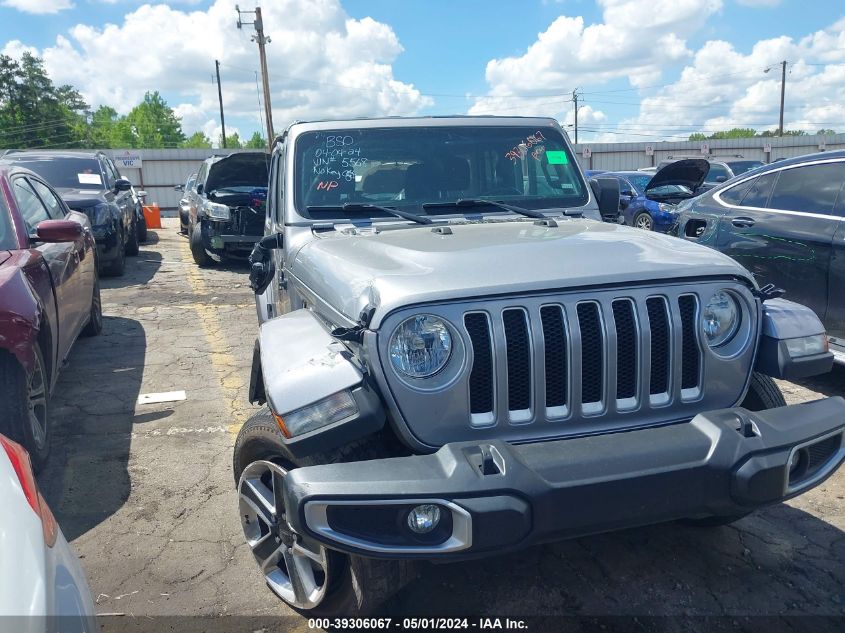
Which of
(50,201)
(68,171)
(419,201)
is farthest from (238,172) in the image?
(419,201)

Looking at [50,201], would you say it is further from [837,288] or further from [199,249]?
[837,288]

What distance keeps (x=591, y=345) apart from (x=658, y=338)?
10.5 inches

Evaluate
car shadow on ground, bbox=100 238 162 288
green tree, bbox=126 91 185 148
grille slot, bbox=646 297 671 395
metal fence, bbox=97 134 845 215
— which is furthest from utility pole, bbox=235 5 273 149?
green tree, bbox=126 91 185 148

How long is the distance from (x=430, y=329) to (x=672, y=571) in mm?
1627

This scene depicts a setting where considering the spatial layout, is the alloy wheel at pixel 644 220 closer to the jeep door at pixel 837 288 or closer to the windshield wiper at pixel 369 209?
the jeep door at pixel 837 288

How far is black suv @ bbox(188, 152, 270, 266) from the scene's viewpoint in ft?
35.8

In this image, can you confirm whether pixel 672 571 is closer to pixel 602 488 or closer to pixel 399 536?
pixel 602 488

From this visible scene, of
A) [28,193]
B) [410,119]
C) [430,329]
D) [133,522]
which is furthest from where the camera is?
[28,193]

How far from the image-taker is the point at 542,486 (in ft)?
6.78

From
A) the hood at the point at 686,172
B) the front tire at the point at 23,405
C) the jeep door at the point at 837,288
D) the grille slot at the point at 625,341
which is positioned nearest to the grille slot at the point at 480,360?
the grille slot at the point at 625,341

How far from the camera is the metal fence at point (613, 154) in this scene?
30.3m

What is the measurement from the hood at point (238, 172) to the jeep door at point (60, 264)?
6.29 meters

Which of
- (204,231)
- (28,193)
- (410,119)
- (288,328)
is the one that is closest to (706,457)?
(288,328)

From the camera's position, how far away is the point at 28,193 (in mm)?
5387
